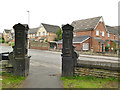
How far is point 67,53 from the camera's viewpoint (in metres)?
6.95

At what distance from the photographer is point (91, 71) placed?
6.79m

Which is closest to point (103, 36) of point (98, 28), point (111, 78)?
point (98, 28)

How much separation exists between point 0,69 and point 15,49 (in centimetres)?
173

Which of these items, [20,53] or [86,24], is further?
[86,24]

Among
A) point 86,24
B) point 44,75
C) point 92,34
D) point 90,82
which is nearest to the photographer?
point 90,82

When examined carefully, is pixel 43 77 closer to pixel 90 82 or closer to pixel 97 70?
pixel 90 82

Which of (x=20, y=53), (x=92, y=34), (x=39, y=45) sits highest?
(x=92, y=34)

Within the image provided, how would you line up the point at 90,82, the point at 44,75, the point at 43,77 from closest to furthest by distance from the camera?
the point at 90,82 → the point at 43,77 → the point at 44,75

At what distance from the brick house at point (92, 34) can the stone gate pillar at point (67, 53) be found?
22.3 m

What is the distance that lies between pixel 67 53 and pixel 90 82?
7.26 ft

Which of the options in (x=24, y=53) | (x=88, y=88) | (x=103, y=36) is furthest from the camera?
(x=103, y=36)

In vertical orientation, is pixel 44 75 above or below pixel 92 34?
below

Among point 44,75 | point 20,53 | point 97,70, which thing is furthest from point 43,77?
point 97,70

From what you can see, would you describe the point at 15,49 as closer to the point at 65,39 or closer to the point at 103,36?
the point at 65,39
